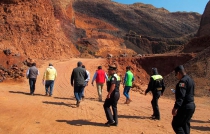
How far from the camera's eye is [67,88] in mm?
16500

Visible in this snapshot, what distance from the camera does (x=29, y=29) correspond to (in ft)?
92.6

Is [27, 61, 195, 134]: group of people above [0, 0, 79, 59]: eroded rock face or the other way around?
the other way around

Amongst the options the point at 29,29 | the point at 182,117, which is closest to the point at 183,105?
the point at 182,117

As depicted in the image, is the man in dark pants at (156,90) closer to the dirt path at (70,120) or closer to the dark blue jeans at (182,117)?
the dirt path at (70,120)

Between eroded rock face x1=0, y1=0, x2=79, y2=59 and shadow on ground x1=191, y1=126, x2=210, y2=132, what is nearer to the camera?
shadow on ground x1=191, y1=126, x2=210, y2=132

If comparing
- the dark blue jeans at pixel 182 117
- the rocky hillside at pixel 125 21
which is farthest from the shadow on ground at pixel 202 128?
the rocky hillside at pixel 125 21

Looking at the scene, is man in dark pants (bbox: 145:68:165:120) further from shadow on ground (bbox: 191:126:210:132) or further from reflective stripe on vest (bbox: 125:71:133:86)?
reflective stripe on vest (bbox: 125:71:133:86)

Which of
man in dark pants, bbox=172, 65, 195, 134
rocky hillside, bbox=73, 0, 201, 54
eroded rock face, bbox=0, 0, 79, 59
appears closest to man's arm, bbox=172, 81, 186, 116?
man in dark pants, bbox=172, 65, 195, 134

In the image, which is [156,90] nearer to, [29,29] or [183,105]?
[183,105]

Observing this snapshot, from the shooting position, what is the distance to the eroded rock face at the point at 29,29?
87.4 ft

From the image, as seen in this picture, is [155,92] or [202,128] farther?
[155,92]

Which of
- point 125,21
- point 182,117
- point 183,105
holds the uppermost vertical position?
point 125,21

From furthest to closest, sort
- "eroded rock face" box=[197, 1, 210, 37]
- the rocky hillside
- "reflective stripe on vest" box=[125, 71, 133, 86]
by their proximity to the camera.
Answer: the rocky hillside
"eroded rock face" box=[197, 1, 210, 37]
"reflective stripe on vest" box=[125, 71, 133, 86]

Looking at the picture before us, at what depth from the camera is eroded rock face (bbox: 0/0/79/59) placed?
87.4 ft
